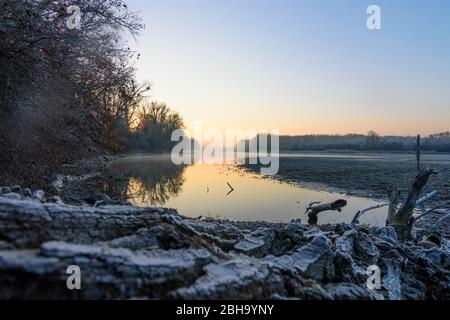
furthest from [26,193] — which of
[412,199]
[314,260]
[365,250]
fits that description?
[412,199]

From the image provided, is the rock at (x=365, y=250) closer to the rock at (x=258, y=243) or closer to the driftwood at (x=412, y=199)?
the rock at (x=258, y=243)

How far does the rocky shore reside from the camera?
278cm

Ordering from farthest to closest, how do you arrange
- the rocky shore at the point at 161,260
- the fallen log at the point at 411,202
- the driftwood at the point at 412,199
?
the driftwood at the point at 412,199 < the fallen log at the point at 411,202 < the rocky shore at the point at 161,260

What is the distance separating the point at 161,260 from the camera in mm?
3205

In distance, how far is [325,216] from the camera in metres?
17.0

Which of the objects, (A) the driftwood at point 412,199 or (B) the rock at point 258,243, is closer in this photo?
(B) the rock at point 258,243

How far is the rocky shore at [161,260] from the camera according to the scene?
2.78 metres

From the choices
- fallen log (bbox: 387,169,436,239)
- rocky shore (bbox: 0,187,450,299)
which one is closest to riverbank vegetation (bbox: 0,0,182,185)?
rocky shore (bbox: 0,187,450,299)

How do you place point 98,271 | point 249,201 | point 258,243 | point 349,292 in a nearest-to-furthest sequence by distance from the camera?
1. point 98,271
2. point 349,292
3. point 258,243
4. point 249,201

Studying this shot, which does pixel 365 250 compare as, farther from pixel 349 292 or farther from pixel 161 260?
pixel 161 260

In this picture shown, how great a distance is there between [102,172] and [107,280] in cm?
2851

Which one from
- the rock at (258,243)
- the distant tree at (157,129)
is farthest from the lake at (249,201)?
the distant tree at (157,129)
